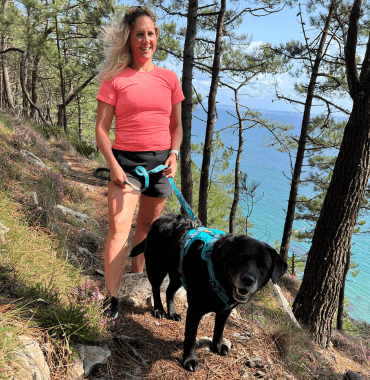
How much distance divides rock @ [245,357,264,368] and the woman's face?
8.76ft

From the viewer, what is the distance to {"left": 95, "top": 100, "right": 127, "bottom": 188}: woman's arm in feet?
7.52

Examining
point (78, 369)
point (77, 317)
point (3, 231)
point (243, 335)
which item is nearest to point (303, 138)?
point (243, 335)

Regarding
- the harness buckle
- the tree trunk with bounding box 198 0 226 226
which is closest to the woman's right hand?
the harness buckle

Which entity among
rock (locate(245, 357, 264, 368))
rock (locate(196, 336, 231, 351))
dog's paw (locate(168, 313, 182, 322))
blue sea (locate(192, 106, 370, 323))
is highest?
dog's paw (locate(168, 313, 182, 322))

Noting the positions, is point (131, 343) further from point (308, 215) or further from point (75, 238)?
point (308, 215)

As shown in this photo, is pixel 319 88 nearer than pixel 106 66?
No

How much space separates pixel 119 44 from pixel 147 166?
1.01 m

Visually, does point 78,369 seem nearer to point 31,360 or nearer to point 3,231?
point 31,360

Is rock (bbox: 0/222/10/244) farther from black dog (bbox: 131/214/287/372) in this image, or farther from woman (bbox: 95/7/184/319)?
black dog (bbox: 131/214/287/372)

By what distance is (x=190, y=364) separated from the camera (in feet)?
7.25

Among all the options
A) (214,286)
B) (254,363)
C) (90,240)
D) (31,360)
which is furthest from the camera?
(90,240)

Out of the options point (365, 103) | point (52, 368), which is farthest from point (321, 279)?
point (52, 368)

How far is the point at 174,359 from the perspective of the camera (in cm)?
228

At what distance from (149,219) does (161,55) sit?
835 centimetres
